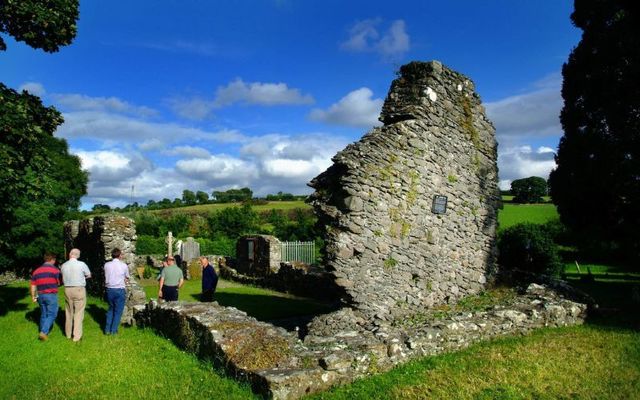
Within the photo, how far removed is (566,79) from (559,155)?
12.2ft

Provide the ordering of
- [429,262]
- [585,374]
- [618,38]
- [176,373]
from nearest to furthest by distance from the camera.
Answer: [585,374], [176,373], [429,262], [618,38]

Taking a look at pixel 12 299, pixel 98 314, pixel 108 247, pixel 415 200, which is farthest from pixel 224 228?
pixel 415 200

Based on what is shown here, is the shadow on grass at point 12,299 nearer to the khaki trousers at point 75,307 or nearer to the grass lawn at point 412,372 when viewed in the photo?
the khaki trousers at point 75,307

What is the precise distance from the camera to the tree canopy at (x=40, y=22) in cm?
977

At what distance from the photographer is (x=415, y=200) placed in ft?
34.0

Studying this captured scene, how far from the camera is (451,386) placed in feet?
20.1

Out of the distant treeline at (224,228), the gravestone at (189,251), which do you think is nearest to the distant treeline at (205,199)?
the distant treeline at (224,228)

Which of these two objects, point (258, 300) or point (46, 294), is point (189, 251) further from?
point (46, 294)

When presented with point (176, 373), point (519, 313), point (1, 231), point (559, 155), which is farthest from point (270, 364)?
point (559, 155)

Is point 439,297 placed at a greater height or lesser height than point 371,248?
lesser

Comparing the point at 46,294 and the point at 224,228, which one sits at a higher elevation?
the point at 224,228

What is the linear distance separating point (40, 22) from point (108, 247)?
268 inches

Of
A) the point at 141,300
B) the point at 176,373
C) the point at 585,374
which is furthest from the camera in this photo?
the point at 141,300

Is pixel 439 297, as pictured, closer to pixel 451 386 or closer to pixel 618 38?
pixel 451 386
